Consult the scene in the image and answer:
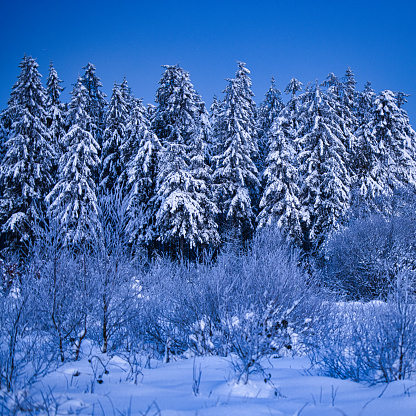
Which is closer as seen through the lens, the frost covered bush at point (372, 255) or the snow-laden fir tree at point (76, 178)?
the frost covered bush at point (372, 255)

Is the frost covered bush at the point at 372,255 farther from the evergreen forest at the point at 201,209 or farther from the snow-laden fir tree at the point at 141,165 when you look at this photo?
the snow-laden fir tree at the point at 141,165

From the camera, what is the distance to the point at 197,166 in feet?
65.5

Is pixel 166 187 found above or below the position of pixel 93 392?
above

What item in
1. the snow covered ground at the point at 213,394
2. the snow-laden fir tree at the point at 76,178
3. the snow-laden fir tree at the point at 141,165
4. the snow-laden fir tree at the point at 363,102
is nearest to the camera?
the snow covered ground at the point at 213,394

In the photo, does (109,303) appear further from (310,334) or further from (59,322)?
(310,334)

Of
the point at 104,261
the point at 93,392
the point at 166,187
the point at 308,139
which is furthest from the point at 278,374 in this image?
the point at 308,139

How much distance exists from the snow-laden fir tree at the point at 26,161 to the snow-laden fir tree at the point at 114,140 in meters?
3.36

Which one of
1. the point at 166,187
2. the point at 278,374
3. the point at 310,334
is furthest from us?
the point at 166,187

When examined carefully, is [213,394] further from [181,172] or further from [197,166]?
[197,166]

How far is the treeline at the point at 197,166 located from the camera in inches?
738

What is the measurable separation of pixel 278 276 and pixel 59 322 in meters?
5.24

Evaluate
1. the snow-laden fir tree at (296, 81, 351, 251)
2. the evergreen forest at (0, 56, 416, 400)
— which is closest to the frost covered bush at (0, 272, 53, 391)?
the evergreen forest at (0, 56, 416, 400)

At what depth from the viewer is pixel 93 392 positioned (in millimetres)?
4398

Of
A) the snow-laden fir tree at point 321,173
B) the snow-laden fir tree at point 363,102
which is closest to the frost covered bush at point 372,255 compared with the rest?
the snow-laden fir tree at point 321,173
